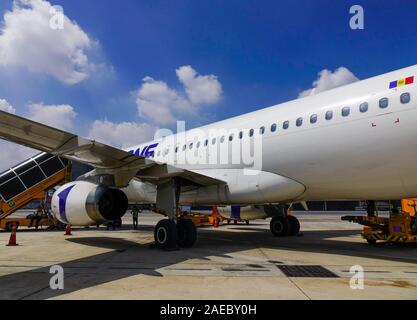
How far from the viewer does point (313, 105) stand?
8984 mm

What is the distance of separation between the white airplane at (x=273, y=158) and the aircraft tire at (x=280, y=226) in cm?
461

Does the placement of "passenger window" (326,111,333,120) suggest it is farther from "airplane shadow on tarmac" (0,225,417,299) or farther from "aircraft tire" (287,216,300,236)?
"aircraft tire" (287,216,300,236)

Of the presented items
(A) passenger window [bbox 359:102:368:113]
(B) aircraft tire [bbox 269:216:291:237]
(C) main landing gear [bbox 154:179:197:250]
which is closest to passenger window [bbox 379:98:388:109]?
(A) passenger window [bbox 359:102:368:113]

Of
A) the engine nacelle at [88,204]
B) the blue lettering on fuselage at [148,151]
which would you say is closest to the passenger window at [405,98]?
the engine nacelle at [88,204]

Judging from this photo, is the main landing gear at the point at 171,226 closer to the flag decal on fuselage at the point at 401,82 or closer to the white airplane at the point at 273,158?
the white airplane at the point at 273,158

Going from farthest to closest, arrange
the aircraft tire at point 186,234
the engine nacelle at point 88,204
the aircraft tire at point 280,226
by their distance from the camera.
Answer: the aircraft tire at point 280,226 → the aircraft tire at point 186,234 → the engine nacelle at point 88,204

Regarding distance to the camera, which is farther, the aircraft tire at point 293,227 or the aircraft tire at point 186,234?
the aircraft tire at point 293,227

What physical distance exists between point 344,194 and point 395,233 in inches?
132

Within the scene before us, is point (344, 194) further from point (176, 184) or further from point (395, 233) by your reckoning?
point (176, 184)

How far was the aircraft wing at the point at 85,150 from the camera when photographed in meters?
7.08

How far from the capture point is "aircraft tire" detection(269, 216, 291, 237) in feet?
48.0

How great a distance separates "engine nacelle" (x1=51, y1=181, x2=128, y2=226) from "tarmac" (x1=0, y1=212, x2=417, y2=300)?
1.00 metres
